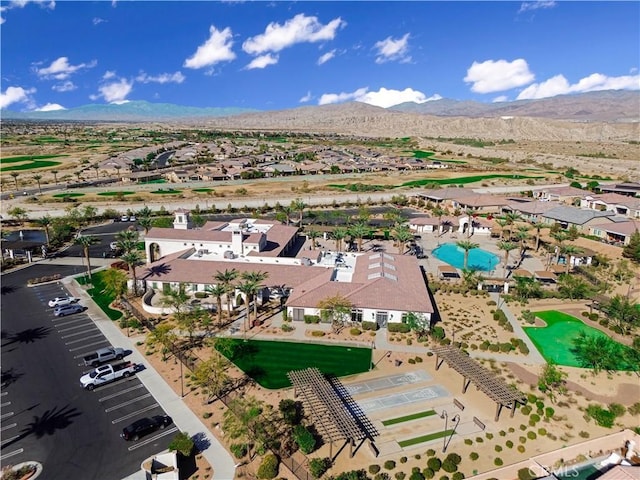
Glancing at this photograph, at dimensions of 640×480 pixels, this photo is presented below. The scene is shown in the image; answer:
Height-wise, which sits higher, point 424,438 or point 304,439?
point 304,439

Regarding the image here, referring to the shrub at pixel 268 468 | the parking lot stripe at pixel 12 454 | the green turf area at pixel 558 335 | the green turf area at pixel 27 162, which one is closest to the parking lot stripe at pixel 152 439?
the parking lot stripe at pixel 12 454

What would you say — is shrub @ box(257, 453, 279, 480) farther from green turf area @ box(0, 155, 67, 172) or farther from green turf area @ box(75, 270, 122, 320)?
green turf area @ box(0, 155, 67, 172)

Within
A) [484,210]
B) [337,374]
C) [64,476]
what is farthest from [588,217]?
[64,476]

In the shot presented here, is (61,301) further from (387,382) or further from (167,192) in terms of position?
(167,192)

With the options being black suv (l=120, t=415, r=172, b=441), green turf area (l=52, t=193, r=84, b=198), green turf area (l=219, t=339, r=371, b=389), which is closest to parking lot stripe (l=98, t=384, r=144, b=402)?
black suv (l=120, t=415, r=172, b=441)

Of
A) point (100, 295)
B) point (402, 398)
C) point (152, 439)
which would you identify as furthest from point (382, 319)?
point (100, 295)

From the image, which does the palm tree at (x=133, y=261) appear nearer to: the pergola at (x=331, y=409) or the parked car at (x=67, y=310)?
the parked car at (x=67, y=310)

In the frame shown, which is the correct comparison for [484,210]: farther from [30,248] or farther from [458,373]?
[30,248]
